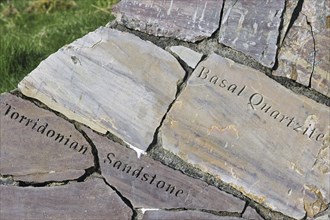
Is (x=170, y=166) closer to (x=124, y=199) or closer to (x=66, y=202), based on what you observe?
(x=124, y=199)

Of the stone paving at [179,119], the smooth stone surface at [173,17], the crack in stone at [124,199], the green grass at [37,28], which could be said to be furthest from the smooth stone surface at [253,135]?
the green grass at [37,28]

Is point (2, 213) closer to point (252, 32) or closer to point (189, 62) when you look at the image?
point (189, 62)

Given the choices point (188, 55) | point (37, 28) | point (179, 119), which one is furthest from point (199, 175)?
→ point (37, 28)

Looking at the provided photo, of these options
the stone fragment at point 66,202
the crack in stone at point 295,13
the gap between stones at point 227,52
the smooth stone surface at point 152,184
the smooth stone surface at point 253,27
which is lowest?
the stone fragment at point 66,202

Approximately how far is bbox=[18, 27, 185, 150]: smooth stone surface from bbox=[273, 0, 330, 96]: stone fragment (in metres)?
0.44

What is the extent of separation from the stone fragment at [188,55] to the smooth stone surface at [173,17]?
0.04 metres

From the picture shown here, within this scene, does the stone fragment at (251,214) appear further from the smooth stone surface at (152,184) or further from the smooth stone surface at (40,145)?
the smooth stone surface at (40,145)

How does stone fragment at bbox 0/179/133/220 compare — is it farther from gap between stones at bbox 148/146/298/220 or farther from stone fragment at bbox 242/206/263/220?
stone fragment at bbox 242/206/263/220

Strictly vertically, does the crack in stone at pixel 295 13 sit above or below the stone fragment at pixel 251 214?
above

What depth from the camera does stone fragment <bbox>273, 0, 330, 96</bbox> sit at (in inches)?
130

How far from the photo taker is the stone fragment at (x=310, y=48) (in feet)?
10.9

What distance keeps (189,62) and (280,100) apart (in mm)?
389

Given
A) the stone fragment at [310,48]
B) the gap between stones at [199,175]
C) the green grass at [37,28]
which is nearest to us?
the stone fragment at [310,48]

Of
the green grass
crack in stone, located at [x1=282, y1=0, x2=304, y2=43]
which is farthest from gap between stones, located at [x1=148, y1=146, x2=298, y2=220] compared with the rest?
the green grass
